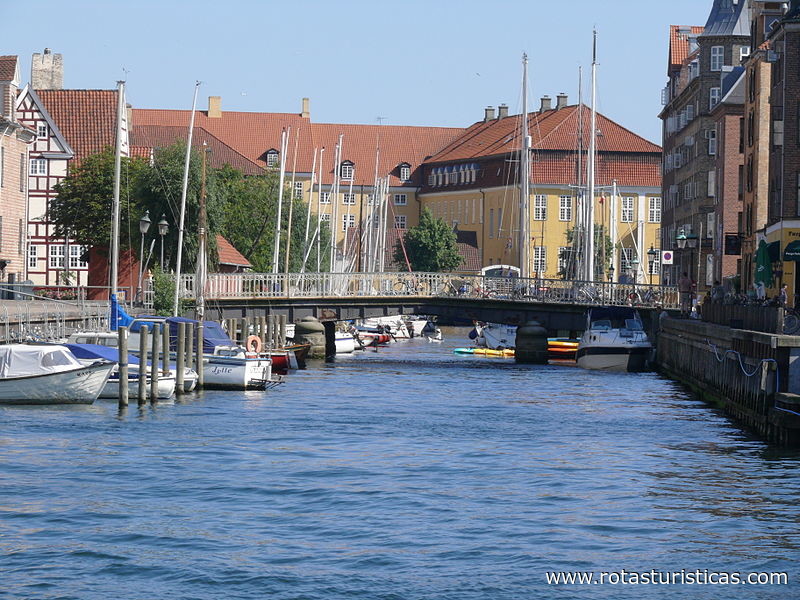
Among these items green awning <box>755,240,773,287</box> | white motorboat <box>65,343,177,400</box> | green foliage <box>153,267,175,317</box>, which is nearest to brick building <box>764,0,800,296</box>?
green awning <box>755,240,773,287</box>

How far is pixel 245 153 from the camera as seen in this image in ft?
614

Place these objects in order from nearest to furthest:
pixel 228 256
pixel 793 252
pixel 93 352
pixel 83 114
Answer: pixel 93 352
pixel 793 252
pixel 228 256
pixel 83 114

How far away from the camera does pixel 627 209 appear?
167m

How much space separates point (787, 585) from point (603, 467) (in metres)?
12.9

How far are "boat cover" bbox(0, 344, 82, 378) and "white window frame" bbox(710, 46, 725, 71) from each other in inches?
2785

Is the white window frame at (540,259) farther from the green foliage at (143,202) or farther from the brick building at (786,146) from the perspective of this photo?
the brick building at (786,146)

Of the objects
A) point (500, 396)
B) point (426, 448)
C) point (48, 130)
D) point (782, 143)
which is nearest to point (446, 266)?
point (48, 130)

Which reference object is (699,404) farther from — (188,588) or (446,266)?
(446,266)

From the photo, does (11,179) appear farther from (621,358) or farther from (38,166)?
(621,358)

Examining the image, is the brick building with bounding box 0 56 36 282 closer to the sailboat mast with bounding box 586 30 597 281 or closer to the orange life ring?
the orange life ring

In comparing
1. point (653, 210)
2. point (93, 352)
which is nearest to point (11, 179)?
point (93, 352)

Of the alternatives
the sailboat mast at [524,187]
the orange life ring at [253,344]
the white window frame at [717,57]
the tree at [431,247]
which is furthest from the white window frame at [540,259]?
the orange life ring at [253,344]

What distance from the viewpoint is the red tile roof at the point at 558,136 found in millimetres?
163875

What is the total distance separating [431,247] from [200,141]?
25299 mm
